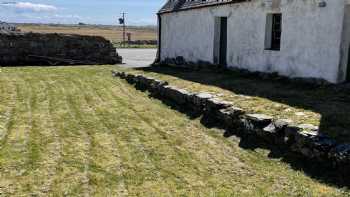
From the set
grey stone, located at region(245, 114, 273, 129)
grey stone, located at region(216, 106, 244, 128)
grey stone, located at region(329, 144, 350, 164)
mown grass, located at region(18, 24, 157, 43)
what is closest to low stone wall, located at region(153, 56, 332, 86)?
grey stone, located at region(216, 106, 244, 128)

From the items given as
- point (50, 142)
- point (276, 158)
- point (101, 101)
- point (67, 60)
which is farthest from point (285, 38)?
point (67, 60)

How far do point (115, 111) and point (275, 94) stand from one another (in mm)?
3994

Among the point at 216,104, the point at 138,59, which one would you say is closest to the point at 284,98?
the point at 216,104

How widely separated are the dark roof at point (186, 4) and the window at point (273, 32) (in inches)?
68.1

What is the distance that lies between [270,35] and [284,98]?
15.7ft

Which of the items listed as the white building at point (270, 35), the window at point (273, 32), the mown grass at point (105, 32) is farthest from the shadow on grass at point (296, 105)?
the mown grass at point (105, 32)

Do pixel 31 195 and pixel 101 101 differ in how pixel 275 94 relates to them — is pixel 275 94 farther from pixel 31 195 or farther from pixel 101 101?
pixel 31 195

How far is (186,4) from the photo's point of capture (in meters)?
20.8

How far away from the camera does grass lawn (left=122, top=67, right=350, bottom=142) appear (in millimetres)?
7908

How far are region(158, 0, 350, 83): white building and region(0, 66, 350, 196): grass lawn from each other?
14.5ft

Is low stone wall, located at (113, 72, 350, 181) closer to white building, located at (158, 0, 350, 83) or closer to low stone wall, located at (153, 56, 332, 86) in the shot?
low stone wall, located at (153, 56, 332, 86)

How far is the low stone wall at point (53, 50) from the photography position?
23297 mm

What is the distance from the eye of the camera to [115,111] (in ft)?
36.0

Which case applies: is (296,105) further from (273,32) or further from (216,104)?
(273,32)
